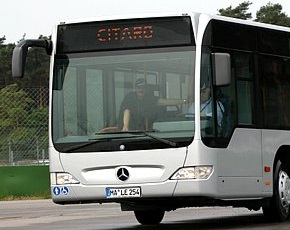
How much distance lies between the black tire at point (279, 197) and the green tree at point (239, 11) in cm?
7164

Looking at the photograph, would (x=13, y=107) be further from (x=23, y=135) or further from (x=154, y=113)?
(x=154, y=113)

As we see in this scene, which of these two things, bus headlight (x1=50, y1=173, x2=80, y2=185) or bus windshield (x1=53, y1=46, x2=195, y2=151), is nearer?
bus windshield (x1=53, y1=46, x2=195, y2=151)

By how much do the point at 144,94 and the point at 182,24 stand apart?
1.03m

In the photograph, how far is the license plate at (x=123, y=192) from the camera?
13.3 m

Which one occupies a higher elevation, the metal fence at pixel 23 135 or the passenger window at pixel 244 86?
the passenger window at pixel 244 86

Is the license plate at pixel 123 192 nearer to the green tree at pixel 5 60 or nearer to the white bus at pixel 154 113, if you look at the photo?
Answer: the white bus at pixel 154 113

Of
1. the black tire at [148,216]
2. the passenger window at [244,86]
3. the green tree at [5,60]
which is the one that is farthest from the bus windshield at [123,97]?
the green tree at [5,60]

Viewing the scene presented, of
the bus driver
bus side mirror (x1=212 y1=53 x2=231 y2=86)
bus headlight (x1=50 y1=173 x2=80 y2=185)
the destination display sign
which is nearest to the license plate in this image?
bus headlight (x1=50 y1=173 x2=80 y2=185)

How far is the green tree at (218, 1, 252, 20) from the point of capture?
283 ft

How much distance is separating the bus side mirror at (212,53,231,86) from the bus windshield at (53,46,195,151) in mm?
308

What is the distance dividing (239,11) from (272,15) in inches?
128

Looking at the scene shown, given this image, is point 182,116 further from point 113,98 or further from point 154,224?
A: point 154,224

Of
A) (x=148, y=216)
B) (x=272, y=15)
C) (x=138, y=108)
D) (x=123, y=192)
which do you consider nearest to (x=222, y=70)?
(x=138, y=108)

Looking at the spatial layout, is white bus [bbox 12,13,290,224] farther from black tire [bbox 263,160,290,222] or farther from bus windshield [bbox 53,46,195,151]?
black tire [bbox 263,160,290,222]
